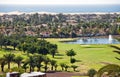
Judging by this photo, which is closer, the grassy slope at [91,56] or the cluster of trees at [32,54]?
the cluster of trees at [32,54]

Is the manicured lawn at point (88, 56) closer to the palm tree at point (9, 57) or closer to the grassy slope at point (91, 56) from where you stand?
the grassy slope at point (91, 56)

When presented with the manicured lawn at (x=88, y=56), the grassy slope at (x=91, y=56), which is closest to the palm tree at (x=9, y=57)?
the manicured lawn at (x=88, y=56)

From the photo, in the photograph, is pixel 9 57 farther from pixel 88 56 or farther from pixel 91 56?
pixel 91 56

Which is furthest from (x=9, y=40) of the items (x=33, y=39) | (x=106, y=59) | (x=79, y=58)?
(x=106, y=59)

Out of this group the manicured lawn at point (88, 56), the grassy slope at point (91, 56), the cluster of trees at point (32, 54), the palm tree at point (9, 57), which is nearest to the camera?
the cluster of trees at point (32, 54)

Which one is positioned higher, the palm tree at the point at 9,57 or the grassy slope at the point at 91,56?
the palm tree at the point at 9,57

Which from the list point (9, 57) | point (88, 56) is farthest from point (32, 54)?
point (9, 57)

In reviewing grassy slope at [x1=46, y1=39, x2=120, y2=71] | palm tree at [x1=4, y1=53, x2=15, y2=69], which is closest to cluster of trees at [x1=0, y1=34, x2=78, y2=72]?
palm tree at [x1=4, y1=53, x2=15, y2=69]

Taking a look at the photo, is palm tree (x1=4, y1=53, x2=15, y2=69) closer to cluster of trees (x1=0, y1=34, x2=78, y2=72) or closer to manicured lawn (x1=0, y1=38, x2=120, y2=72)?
cluster of trees (x1=0, y1=34, x2=78, y2=72)

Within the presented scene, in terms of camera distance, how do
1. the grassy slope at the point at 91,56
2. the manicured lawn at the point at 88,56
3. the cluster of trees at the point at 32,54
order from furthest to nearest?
the grassy slope at the point at 91,56
the manicured lawn at the point at 88,56
the cluster of trees at the point at 32,54

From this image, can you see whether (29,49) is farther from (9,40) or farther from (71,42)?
(71,42)

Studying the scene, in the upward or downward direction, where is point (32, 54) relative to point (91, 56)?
upward
